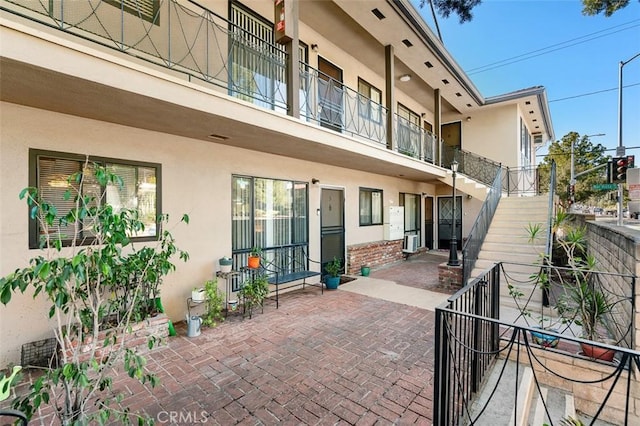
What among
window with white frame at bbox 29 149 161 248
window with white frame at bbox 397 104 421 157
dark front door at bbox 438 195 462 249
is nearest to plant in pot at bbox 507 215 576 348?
window with white frame at bbox 397 104 421 157

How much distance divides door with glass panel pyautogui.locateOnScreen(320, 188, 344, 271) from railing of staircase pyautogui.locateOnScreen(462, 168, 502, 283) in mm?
3425

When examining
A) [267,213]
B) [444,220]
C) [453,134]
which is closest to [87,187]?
[267,213]

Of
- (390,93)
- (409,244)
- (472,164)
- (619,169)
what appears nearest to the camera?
(619,169)

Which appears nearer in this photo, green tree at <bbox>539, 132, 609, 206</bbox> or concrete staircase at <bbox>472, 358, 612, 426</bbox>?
concrete staircase at <bbox>472, 358, 612, 426</bbox>

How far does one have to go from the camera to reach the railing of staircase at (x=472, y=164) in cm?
1195

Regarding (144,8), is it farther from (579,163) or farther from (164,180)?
(579,163)

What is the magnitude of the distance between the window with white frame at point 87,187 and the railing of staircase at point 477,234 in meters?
6.48

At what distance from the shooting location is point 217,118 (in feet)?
13.8

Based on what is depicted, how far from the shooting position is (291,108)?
201 inches

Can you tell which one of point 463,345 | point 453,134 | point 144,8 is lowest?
point 463,345

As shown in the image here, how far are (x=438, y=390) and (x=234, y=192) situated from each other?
5.07 m

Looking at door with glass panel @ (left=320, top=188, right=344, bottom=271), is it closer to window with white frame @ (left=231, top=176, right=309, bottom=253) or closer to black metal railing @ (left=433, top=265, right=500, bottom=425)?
window with white frame @ (left=231, top=176, right=309, bottom=253)

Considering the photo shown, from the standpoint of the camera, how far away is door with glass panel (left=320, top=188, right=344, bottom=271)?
8.22 metres

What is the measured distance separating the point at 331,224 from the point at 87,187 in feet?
18.8
